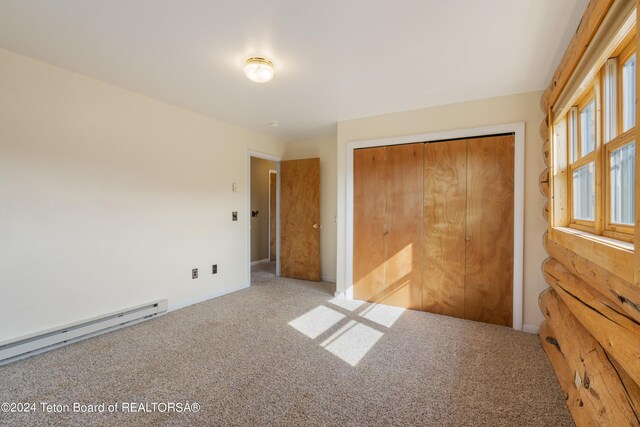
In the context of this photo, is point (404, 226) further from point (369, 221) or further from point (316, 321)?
point (316, 321)

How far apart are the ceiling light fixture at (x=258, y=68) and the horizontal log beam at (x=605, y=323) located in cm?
255

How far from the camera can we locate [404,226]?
3.41 meters

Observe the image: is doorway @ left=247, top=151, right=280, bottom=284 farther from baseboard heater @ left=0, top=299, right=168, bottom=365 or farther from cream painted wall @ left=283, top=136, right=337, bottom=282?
baseboard heater @ left=0, top=299, right=168, bottom=365

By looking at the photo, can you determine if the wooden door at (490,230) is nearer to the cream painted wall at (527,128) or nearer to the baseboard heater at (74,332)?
the cream painted wall at (527,128)

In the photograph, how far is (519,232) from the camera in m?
2.84

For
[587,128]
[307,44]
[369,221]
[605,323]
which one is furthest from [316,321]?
[587,128]

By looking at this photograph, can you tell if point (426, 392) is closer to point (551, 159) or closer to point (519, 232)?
point (519, 232)

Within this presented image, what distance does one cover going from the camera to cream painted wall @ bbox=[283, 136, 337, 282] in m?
4.70

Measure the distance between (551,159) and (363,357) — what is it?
227 cm

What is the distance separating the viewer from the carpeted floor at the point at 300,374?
1.66 metres

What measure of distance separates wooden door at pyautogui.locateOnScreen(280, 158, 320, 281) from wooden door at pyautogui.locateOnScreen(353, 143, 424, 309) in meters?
1.11

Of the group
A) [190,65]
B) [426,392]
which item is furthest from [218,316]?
[190,65]

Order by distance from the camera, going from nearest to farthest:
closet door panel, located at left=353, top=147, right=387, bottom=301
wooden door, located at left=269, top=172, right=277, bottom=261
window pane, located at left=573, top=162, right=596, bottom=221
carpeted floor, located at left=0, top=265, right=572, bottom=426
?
1. carpeted floor, located at left=0, top=265, right=572, bottom=426
2. window pane, located at left=573, top=162, right=596, bottom=221
3. closet door panel, located at left=353, top=147, right=387, bottom=301
4. wooden door, located at left=269, top=172, right=277, bottom=261

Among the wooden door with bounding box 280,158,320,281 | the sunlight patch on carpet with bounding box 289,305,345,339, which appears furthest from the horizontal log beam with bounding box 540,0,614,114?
the wooden door with bounding box 280,158,320,281
